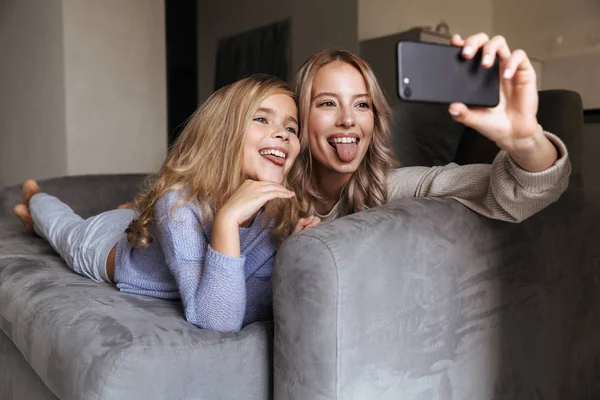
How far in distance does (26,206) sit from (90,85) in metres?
1.18

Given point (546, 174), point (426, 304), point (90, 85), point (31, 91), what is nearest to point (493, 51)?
point (546, 174)

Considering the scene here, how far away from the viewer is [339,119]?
123cm

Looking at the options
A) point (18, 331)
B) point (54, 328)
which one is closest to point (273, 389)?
point (54, 328)

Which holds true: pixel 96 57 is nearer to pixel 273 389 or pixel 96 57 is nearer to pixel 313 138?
pixel 313 138

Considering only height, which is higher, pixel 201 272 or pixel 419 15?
pixel 419 15

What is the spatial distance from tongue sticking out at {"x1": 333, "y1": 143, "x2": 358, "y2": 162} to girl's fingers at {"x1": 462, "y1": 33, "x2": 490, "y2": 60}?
0.56 metres

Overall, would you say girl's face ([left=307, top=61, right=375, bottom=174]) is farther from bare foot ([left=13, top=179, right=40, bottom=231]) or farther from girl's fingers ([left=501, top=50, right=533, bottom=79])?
bare foot ([left=13, top=179, right=40, bottom=231])

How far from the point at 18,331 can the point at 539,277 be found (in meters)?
0.96

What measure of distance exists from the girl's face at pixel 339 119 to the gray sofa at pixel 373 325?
37 centimetres

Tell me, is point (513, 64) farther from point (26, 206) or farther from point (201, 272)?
point (26, 206)

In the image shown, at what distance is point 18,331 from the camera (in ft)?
3.40

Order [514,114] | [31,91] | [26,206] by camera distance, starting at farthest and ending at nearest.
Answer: [31,91], [26,206], [514,114]

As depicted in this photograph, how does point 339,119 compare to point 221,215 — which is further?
point 339,119

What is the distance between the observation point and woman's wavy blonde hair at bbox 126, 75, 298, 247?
1.07 metres
